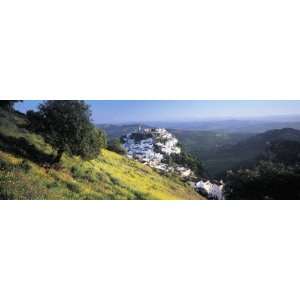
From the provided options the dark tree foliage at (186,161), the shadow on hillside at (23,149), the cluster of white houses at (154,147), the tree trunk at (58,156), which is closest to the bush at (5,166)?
the shadow on hillside at (23,149)

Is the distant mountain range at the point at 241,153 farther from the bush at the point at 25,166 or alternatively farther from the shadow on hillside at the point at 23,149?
the bush at the point at 25,166

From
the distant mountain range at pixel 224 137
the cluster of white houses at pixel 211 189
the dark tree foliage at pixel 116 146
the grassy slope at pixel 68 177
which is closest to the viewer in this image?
the grassy slope at pixel 68 177

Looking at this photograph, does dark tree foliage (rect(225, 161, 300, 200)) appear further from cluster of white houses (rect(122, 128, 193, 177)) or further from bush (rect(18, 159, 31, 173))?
bush (rect(18, 159, 31, 173))

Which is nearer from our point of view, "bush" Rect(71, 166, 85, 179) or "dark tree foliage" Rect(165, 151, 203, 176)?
"bush" Rect(71, 166, 85, 179)

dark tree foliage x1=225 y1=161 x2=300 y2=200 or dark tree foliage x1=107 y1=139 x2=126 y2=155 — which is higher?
dark tree foliage x1=107 y1=139 x2=126 y2=155

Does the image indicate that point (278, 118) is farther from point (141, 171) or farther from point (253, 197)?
point (141, 171)

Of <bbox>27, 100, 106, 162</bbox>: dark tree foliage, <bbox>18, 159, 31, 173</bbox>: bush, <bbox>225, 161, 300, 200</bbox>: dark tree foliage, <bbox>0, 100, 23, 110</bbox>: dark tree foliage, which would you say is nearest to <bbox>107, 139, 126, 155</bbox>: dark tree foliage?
<bbox>27, 100, 106, 162</bbox>: dark tree foliage

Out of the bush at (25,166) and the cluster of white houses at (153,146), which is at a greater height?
the cluster of white houses at (153,146)
